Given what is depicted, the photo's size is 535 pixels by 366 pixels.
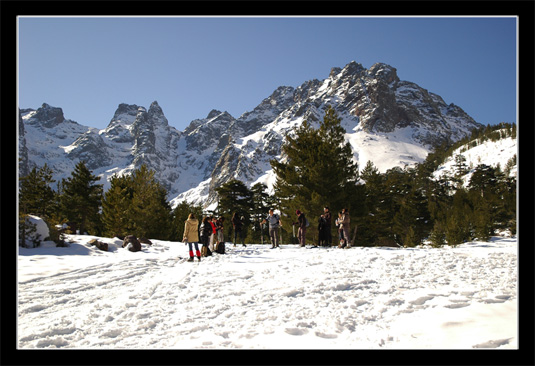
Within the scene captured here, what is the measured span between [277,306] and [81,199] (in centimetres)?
3731

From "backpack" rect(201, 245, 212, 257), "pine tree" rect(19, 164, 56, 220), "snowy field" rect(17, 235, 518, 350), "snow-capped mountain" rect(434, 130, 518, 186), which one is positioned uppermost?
"snow-capped mountain" rect(434, 130, 518, 186)

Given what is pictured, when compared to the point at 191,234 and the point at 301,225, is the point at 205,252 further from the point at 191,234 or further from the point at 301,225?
the point at 301,225

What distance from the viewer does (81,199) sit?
34875 millimetres

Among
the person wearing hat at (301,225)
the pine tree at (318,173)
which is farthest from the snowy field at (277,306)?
the pine tree at (318,173)

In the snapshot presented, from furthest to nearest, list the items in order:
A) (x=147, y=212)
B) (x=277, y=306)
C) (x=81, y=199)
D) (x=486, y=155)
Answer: (x=486, y=155)
(x=81, y=199)
(x=147, y=212)
(x=277, y=306)

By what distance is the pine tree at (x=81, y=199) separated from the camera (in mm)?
34625

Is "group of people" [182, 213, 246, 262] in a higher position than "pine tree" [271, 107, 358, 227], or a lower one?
lower

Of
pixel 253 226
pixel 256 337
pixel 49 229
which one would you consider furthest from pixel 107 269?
pixel 253 226

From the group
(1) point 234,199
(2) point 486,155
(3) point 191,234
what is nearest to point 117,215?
(1) point 234,199

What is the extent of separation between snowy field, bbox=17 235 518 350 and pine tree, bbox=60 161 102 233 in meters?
29.7

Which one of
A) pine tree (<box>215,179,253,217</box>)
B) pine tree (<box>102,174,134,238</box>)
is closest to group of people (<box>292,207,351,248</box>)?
pine tree (<box>102,174,134,238</box>)

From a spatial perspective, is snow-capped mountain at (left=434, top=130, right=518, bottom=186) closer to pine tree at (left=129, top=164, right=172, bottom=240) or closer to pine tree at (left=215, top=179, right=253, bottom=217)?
pine tree at (left=215, top=179, right=253, bottom=217)

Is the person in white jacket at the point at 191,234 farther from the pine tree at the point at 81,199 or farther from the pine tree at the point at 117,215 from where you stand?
the pine tree at the point at 81,199

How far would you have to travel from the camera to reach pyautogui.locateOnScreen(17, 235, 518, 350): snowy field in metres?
3.63
